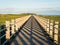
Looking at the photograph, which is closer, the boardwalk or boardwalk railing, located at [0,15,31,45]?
the boardwalk

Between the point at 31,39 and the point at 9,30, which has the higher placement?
the point at 9,30

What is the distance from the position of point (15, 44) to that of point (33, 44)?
1061 mm

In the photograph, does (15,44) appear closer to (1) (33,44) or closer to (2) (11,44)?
(2) (11,44)

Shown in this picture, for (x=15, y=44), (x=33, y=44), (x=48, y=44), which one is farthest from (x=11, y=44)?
(x=48, y=44)

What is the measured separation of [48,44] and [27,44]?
4.18 ft

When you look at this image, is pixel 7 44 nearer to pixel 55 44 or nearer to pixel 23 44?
pixel 23 44

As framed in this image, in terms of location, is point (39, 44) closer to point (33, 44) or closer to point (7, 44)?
point (33, 44)

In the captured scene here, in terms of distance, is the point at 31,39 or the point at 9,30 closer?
the point at 9,30

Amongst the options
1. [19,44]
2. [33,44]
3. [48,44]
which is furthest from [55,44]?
[19,44]

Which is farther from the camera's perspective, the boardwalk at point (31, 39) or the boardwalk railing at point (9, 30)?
the boardwalk railing at point (9, 30)

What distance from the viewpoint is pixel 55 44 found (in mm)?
12242

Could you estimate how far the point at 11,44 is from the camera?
1195 cm

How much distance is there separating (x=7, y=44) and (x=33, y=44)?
1537 millimetres

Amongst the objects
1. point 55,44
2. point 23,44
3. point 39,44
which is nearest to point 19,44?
point 23,44
